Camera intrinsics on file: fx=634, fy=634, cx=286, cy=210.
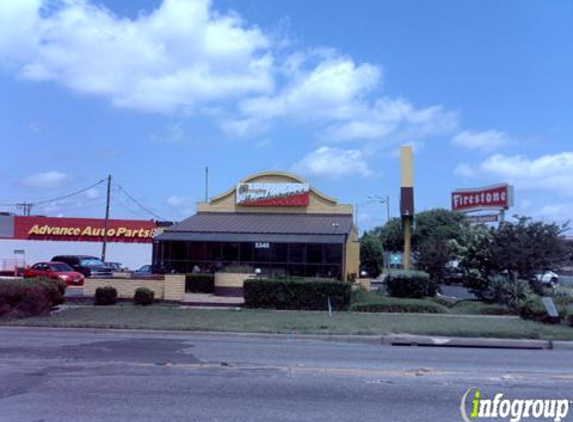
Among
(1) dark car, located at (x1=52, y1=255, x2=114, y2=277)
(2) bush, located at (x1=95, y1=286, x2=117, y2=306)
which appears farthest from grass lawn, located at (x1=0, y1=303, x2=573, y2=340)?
(1) dark car, located at (x1=52, y1=255, x2=114, y2=277)

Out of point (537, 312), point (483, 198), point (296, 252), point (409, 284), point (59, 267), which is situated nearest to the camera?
point (537, 312)

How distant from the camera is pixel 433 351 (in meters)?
13.5

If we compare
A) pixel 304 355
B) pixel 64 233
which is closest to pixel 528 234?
pixel 304 355

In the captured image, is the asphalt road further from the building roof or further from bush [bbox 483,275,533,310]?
the building roof

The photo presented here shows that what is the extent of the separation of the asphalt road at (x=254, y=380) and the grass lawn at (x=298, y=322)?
1945mm

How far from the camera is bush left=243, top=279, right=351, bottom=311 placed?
75.1 ft

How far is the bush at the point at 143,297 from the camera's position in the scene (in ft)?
80.4

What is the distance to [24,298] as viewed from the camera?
1900cm

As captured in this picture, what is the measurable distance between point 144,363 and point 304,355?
3131 millimetres

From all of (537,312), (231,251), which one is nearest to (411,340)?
(537,312)

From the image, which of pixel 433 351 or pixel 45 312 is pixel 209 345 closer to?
pixel 433 351

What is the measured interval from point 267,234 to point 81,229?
30.7 meters

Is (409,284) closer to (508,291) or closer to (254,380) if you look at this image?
(508,291)

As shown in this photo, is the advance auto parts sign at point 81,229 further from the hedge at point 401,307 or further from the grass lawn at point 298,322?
the hedge at point 401,307
